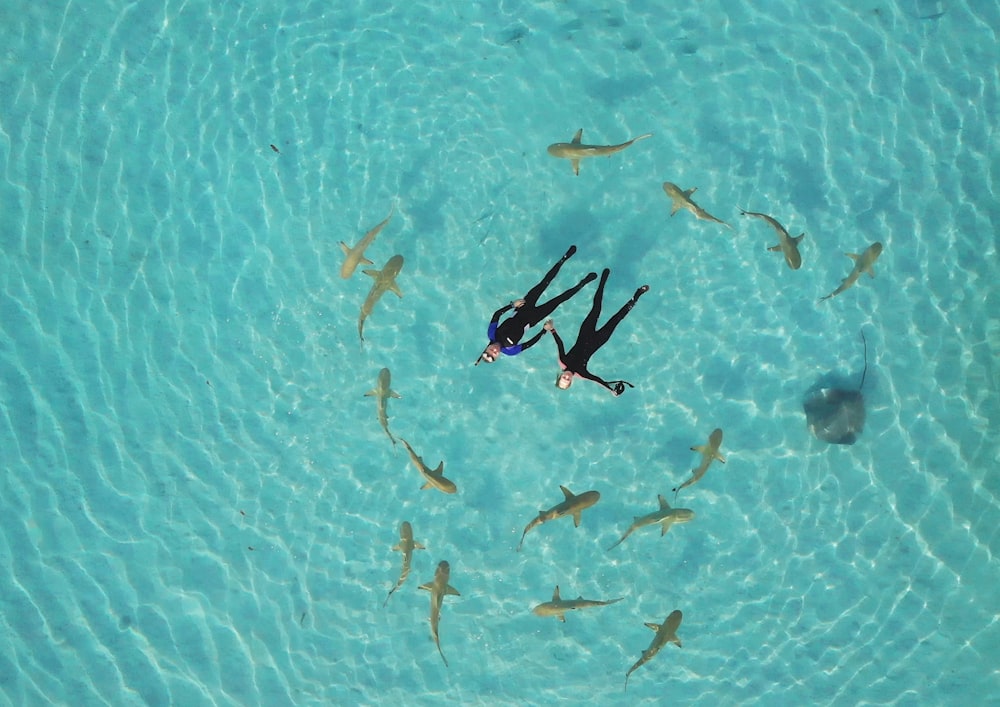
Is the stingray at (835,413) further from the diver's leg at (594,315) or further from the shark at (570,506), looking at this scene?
the shark at (570,506)

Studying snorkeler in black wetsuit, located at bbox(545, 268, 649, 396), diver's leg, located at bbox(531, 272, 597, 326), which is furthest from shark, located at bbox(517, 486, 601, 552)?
diver's leg, located at bbox(531, 272, 597, 326)

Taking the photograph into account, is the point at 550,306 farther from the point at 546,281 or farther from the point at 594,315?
the point at 594,315

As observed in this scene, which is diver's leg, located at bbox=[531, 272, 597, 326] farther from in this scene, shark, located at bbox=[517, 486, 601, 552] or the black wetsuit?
shark, located at bbox=[517, 486, 601, 552]

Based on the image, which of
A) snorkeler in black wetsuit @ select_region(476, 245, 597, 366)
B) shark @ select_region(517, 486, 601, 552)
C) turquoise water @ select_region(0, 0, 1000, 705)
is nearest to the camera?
shark @ select_region(517, 486, 601, 552)

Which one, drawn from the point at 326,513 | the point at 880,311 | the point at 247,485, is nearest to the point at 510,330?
the point at 326,513

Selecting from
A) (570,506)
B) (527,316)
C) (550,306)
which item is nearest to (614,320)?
(550,306)

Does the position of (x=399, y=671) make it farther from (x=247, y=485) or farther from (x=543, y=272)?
(x=543, y=272)
